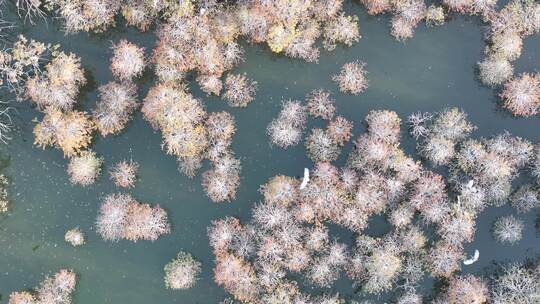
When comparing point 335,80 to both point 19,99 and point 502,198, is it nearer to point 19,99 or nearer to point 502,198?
point 502,198

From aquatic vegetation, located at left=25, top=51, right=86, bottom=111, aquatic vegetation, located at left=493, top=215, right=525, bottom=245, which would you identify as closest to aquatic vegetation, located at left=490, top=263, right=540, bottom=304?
aquatic vegetation, located at left=493, top=215, right=525, bottom=245

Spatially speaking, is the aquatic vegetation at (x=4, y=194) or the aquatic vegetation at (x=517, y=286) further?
the aquatic vegetation at (x=4, y=194)

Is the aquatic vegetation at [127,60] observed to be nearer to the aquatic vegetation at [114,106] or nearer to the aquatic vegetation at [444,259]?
the aquatic vegetation at [114,106]

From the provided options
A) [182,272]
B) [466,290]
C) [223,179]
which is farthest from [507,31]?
[182,272]

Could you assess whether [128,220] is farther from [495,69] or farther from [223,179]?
[495,69]

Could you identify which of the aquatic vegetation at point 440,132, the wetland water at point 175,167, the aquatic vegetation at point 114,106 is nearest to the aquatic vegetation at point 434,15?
the wetland water at point 175,167

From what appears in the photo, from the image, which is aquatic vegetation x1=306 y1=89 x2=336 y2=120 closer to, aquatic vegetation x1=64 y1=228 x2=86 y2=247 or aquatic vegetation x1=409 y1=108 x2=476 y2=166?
aquatic vegetation x1=409 y1=108 x2=476 y2=166
